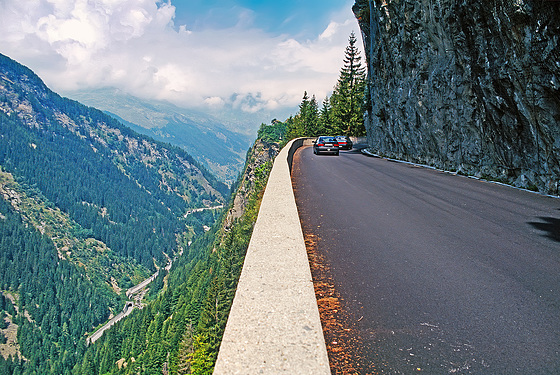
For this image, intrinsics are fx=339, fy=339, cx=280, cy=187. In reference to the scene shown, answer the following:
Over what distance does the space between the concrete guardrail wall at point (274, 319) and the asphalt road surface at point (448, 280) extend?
556 millimetres

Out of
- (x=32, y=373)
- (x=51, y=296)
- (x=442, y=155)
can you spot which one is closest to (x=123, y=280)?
(x=51, y=296)

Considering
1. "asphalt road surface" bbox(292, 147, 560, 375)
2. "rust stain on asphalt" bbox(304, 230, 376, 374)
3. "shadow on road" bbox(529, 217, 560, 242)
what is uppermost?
"shadow on road" bbox(529, 217, 560, 242)

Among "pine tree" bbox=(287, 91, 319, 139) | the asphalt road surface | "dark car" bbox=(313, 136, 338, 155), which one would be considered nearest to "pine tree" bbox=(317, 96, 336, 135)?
"pine tree" bbox=(287, 91, 319, 139)

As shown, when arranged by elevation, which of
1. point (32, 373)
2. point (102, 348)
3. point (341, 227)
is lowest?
point (32, 373)

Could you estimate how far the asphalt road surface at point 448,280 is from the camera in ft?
8.27

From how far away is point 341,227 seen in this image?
6.09m

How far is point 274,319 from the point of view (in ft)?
7.91

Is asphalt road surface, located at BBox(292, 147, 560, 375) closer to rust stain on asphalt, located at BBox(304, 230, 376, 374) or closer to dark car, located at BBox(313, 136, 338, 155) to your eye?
rust stain on asphalt, located at BBox(304, 230, 376, 374)

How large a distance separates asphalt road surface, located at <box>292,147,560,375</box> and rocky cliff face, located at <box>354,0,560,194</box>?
3130 millimetres

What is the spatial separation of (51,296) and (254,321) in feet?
595

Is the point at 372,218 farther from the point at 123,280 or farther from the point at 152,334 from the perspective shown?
the point at 123,280

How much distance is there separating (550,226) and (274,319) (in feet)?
20.2

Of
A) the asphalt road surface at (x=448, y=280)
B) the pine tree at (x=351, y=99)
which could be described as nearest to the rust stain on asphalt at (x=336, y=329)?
the asphalt road surface at (x=448, y=280)

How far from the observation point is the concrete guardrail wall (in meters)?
1.96
